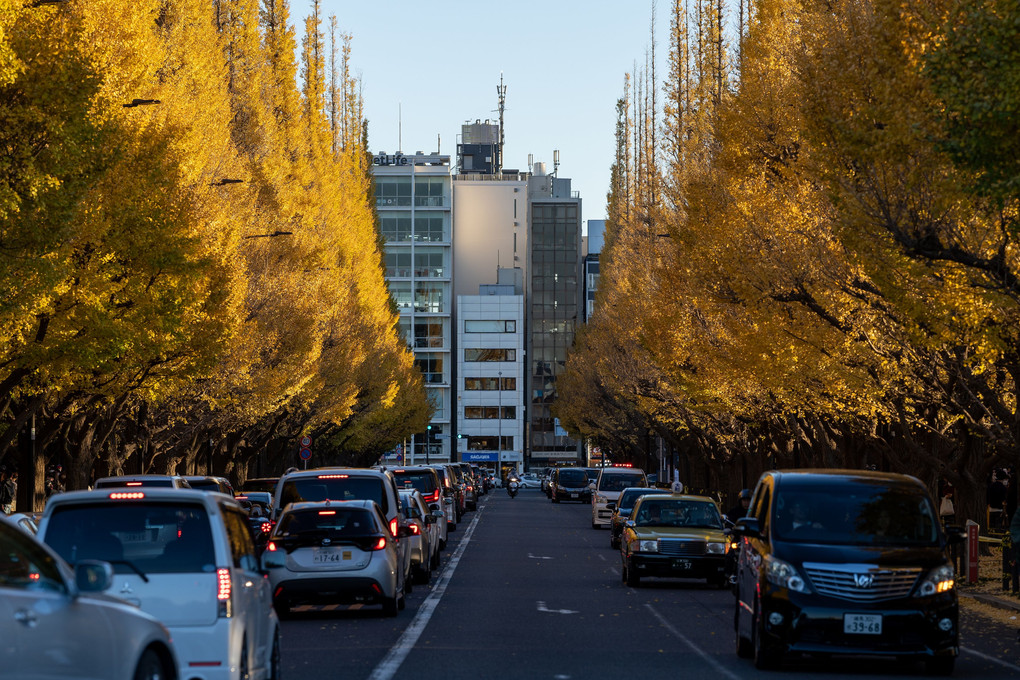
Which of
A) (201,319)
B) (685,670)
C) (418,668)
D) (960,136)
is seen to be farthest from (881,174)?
(201,319)

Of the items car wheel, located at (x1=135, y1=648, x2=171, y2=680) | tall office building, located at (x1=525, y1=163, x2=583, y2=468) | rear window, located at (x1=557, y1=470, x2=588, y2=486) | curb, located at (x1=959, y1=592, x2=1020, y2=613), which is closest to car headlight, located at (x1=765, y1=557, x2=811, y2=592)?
car wheel, located at (x1=135, y1=648, x2=171, y2=680)

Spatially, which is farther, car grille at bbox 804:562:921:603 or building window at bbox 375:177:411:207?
building window at bbox 375:177:411:207

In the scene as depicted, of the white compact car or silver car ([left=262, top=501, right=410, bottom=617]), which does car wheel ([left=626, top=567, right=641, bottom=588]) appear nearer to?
silver car ([left=262, top=501, right=410, bottom=617])

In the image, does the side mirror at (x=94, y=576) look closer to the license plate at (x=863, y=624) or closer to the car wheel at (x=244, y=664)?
the car wheel at (x=244, y=664)

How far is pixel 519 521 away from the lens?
2341 inches

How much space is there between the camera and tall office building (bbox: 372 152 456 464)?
513 ft

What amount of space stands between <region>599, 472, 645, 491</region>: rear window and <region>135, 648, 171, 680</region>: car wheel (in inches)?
1833

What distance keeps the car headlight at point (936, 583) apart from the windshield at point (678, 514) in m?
13.2

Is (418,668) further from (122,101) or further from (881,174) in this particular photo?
(122,101)

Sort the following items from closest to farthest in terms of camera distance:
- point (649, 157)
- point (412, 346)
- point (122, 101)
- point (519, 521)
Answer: point (122, 101) → point (519, 521) → point (649, 157) → point (412, 346)

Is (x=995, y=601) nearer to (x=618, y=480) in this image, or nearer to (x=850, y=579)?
(x=850, y=579)

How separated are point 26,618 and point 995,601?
19033mm

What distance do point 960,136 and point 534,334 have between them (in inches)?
6608

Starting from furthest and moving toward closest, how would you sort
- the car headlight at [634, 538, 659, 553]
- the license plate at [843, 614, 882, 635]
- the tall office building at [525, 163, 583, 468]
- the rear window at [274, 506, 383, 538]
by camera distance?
the tall office building at [525, 163, 583, 468]
the car headlight at [634, 538, 659, 553]
the rear window at [274, 506, 383, 538]
the license plate at [843, 614, 882, 635]
